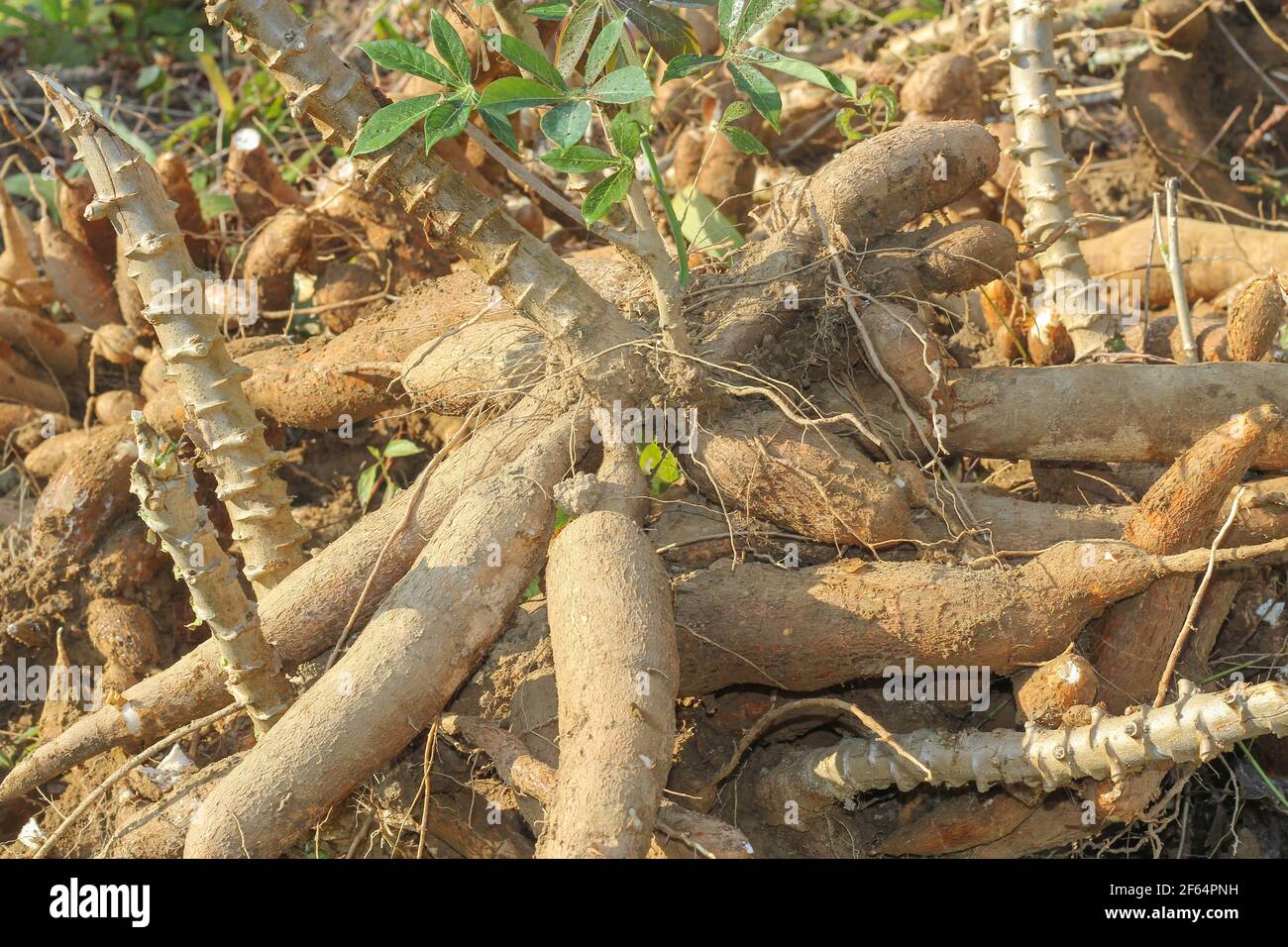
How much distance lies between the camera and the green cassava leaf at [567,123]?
173 cm

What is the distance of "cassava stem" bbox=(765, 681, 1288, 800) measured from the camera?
5.47 ft

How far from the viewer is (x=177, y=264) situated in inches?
79.6

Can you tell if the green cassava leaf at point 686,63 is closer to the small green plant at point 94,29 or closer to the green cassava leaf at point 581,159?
the green cassava leaf at point 581,159

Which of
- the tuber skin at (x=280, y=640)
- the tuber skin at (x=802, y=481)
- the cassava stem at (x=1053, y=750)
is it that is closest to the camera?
the cassava stem at (x=1053, y=750)

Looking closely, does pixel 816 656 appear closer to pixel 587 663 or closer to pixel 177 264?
pixel 587 663

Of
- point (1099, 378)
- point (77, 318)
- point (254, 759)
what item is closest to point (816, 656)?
point (1099, 378)

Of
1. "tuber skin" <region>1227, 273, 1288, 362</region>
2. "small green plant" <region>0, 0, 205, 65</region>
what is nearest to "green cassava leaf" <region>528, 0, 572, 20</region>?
"tuber skin" <region>1227, 273, 1288, 362</region>

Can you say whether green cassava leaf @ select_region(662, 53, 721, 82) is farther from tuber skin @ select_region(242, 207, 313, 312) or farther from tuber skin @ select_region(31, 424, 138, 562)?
tuber skin @ select_region(31, 424, 138, 562)

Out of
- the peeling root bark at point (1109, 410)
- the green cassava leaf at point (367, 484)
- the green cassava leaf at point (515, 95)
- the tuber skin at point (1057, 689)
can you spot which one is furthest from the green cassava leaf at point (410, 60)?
the tuber skin at point (1057, 689)

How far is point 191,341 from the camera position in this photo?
2066 mm

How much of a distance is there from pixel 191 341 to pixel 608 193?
808 millimetres

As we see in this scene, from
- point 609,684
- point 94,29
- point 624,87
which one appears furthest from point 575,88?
point 94,29

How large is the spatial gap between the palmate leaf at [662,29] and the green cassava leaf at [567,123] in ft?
0.94
